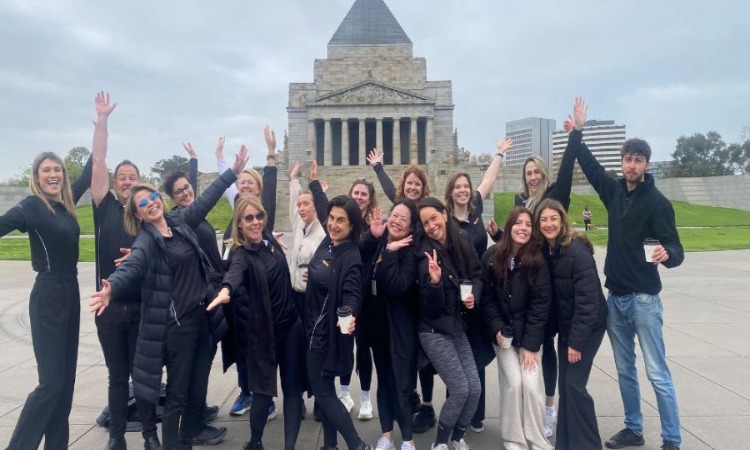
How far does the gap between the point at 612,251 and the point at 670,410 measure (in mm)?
1569

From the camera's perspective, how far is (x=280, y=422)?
553cm

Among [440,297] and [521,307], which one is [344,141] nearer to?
[521,307]

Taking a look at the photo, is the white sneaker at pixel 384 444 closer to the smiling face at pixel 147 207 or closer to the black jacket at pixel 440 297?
the black jacket at pixel 440 297

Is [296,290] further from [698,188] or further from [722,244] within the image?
[698,188]

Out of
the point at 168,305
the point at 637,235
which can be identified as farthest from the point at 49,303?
the point at 637,235

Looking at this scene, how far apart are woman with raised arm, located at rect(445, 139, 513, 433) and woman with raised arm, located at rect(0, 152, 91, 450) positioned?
3.72 m

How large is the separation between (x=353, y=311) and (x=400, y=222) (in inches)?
37.1

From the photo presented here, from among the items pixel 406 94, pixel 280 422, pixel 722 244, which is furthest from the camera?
pixel 406 94

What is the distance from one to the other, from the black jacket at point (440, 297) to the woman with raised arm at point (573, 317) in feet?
3.15

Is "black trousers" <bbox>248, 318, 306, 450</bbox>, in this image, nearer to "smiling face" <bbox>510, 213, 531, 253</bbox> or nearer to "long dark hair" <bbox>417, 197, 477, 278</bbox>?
"long dark hair" <bbox>417, 197, 477, 278</bbox>

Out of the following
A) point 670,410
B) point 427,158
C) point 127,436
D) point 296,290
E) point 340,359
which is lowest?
point 127,436

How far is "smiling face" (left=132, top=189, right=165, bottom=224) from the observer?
459 cm

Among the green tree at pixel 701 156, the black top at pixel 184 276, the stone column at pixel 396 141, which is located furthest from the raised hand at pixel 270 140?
the green tree at pixel 701 156

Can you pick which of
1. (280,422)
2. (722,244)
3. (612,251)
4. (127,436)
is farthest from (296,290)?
(722,244)
